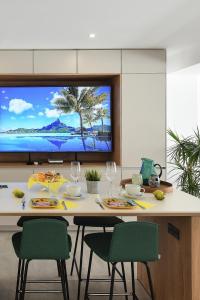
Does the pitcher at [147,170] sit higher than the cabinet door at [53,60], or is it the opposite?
the cabinet door at [53,60]

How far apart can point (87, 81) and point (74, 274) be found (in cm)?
301

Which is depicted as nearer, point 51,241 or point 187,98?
point 51,241

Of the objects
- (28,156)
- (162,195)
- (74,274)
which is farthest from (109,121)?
(162,195)

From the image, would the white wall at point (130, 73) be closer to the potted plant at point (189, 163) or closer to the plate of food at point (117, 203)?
the potted plant at point (189, 163)

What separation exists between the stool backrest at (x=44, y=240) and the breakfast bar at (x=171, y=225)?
7 cm

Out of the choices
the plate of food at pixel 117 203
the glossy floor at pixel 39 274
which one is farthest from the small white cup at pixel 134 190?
the glossy floor at pixel 39 274

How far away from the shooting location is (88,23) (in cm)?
392

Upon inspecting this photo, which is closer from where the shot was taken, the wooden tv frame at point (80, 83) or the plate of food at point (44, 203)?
the plate of food at point (44, 203)

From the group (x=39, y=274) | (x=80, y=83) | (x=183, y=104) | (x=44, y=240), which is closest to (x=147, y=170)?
(x=44, y=240)

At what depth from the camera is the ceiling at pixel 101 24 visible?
3365 millimetres

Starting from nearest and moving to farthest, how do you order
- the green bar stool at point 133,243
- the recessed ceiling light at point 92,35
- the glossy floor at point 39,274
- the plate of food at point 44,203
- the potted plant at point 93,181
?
the green bar stool at point 133,243, the plate of food at point 44,203, the potted plant at point 93,181, the glossy floor at point 39,274, the recessed ceiling light at point 92,35

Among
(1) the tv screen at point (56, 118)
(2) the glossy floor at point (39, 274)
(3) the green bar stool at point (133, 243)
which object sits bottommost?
(2) the glossy floor at point (39, 274)

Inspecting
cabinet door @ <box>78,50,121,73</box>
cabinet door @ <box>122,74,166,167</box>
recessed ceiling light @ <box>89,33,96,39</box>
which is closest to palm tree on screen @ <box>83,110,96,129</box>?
cabinet door @ <box>122,74,166,167</box>

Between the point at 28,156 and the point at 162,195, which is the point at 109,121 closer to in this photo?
the point at 28,156
